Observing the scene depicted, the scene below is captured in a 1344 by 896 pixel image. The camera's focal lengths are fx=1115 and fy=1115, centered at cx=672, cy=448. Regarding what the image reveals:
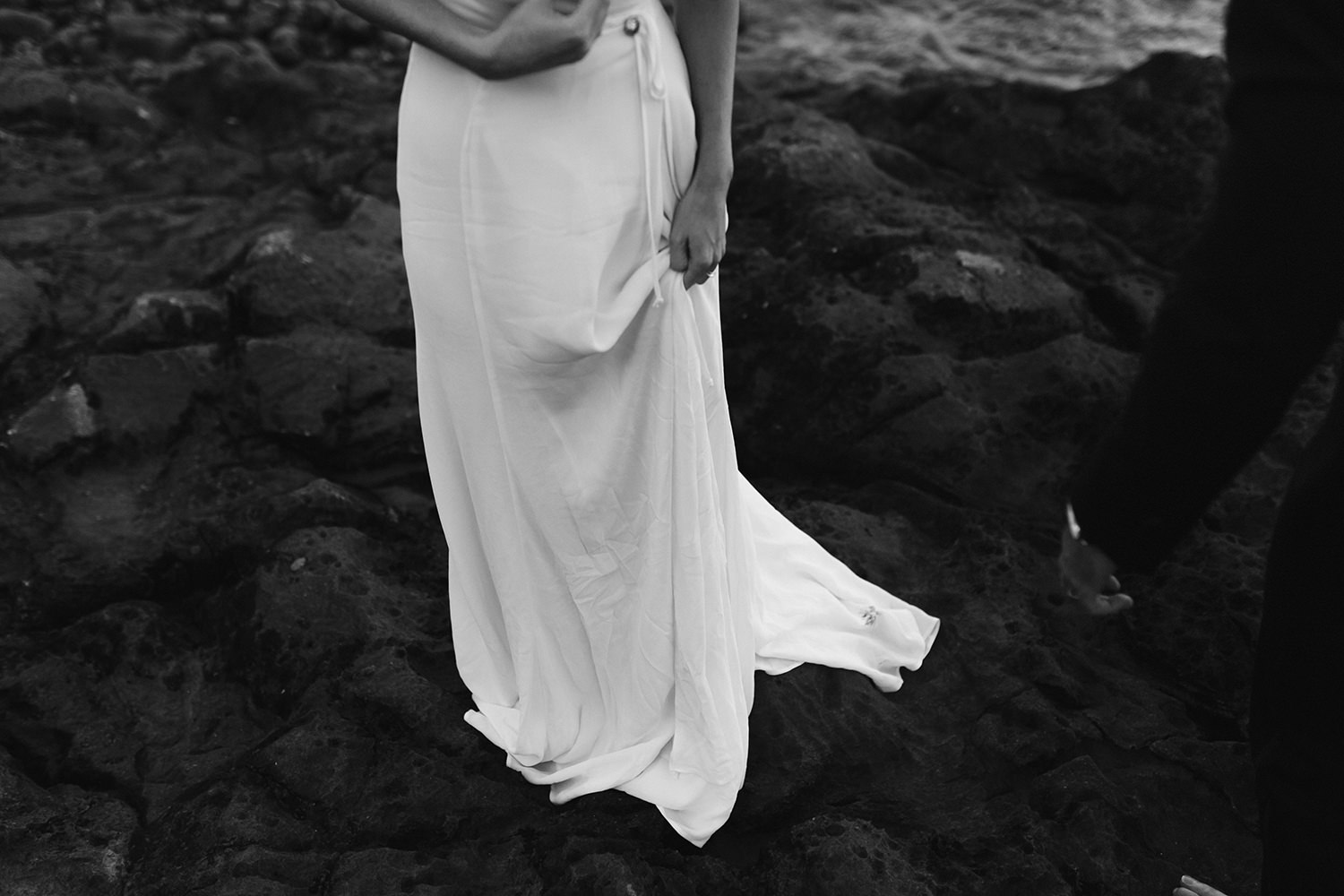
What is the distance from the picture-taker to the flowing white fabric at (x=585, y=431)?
2.14 metres

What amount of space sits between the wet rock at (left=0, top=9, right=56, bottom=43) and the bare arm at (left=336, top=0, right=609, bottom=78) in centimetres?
564

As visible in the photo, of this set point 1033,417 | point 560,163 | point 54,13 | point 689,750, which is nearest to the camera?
point 560,163

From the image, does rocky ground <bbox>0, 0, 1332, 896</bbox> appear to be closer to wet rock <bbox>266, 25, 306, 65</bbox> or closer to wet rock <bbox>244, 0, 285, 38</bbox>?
wet rock <bbox>266, 25, 306, 65</bbox>

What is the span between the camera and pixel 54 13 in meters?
6.88

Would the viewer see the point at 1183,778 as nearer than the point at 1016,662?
Yes

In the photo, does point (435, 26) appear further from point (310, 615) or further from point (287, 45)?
point (287, 45)

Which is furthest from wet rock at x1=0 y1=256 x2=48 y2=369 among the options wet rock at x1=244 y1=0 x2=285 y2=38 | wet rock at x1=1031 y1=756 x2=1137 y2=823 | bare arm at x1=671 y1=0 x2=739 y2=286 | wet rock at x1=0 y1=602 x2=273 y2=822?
wet rock at x1=244 y1=0 x2=285 y2=38

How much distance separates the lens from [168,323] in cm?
387

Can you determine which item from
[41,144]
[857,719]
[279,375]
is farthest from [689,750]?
[41,144]

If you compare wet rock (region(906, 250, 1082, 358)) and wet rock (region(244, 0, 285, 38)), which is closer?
wet rock (region(906, 250, 1082, 358))

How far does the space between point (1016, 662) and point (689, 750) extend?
97 centimetres

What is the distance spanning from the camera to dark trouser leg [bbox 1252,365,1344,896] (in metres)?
1.70

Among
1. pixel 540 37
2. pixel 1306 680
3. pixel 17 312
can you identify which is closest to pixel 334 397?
pixel 17 312

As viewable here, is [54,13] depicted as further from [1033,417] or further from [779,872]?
[779,872]
